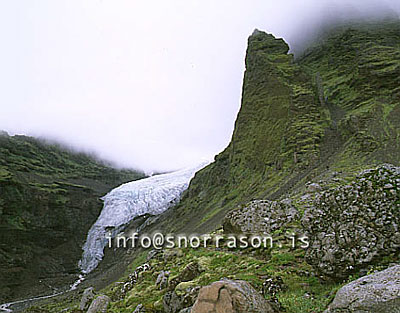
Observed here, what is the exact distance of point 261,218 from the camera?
40.7 feet

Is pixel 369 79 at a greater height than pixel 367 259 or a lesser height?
greater

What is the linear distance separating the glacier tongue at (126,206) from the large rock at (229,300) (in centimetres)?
6813

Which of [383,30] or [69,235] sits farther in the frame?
[69,235]

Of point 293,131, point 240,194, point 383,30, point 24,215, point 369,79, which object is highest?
point 383,30

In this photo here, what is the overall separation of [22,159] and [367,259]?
94.4 m

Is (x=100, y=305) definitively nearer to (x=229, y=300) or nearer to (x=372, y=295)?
(x=229, y=300)

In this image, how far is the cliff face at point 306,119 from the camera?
36.3 meters

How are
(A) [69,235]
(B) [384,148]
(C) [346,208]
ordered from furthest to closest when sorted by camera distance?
1. (A) [69,235]
2. (B) [384,148]
3. (C) [346,208]

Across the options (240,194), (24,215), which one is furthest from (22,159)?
(240,194)

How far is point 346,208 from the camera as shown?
6758 millimetres

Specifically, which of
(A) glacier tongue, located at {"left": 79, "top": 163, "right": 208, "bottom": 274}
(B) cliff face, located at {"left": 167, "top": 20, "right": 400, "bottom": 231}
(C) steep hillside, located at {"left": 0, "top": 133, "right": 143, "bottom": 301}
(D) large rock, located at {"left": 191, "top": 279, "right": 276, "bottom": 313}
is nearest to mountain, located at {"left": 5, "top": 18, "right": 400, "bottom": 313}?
(D) large rock, located at {"left": 191, "top": 279, "right": 276, "bottom": 313}

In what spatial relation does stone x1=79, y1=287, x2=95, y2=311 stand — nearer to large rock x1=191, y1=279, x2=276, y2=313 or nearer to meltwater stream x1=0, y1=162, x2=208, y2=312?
large rock x1=191, y1=279, x2=276, y2=313

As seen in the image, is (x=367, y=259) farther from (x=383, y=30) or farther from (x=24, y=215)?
(x=24, y=215)

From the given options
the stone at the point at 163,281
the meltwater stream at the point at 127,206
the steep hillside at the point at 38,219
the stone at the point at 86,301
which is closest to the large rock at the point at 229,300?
the stone at the point at 163,281
